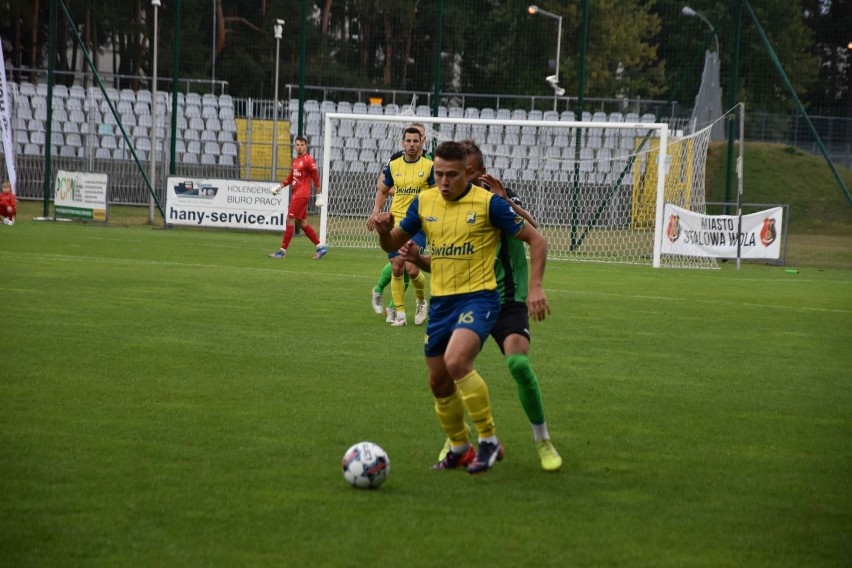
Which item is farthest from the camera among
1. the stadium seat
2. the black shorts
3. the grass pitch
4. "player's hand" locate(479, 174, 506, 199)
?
the stadium seat

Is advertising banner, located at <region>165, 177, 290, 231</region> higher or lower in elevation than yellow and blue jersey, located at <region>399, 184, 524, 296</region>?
lower

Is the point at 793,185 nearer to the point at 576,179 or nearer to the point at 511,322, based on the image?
the point at 576,179

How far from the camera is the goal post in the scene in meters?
22.8

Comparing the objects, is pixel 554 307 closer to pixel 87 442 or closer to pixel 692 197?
pixel 87 442

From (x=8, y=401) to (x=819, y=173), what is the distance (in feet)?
104

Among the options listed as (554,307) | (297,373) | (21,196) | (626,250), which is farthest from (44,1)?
(297,373)

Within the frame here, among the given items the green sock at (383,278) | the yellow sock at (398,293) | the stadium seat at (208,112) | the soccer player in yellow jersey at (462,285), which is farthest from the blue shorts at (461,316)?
the stadium seat at (208,112)

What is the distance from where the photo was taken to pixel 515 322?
6.41 meters

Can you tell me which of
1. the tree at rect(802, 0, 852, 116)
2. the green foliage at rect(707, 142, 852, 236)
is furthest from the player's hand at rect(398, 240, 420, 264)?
the green foliage at rect(707, 142, 852, 236)

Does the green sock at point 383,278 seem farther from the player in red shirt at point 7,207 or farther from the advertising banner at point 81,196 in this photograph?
the advertising banner at point 81,196

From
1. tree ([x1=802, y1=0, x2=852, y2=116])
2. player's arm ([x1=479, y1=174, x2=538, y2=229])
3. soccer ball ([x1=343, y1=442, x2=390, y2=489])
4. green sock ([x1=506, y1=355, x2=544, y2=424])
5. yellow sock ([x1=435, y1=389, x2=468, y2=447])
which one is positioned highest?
tree ([x1=802, y1=0, x2=852, y2=116])

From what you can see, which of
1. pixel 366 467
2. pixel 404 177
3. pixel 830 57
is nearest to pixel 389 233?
pixel 366 467

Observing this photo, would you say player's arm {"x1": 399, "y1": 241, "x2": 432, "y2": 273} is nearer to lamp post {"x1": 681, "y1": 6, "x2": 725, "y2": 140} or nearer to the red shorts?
the red shorts

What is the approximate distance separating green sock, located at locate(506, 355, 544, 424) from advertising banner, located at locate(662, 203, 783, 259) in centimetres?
1676
